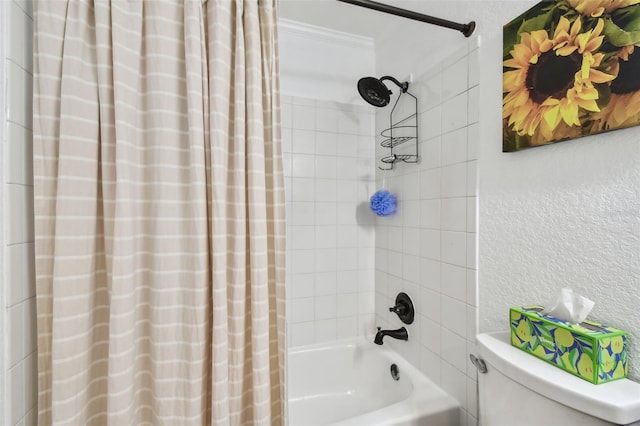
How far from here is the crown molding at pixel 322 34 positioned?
1.76 m

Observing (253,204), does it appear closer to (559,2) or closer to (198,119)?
(198,119)

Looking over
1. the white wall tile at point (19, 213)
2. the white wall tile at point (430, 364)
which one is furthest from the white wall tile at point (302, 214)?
the white wall tile at point (19, 213)

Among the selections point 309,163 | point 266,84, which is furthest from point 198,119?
point 309,163

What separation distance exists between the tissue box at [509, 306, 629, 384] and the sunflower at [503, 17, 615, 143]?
51 centimetres

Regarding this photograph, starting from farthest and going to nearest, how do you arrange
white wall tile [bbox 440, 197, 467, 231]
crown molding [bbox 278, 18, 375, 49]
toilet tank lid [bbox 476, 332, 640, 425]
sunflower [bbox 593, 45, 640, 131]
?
1. crown molding [bbox 278, 18, 375, 49]
2. white wall tile [bbox 440, 197, 467, 231]
3. sunflower [bbox 593, 45, 640, 131]
4. toilet tank lid [bbox 476, 332, 640, 425]

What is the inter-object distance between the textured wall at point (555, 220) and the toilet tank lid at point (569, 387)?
129 mm

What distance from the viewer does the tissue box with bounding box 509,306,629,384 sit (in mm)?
696

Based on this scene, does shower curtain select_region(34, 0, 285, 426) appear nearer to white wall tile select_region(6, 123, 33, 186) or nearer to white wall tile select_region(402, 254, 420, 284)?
white wall tile select_region(6, 123, 33, 186)

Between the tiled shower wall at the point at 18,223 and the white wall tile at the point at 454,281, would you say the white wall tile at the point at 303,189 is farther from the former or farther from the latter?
the tiled shower wall at the point at 18,223

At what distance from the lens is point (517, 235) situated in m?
1.03

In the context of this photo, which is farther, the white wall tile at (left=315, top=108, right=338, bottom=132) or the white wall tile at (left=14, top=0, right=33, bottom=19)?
the white wall tile at (left=315, top=108, right=338, bottom=132)

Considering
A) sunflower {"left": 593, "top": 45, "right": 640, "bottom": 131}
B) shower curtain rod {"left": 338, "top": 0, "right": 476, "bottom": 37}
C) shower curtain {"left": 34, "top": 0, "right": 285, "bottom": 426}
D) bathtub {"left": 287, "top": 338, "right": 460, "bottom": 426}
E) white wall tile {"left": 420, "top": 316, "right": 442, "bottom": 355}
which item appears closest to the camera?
sunflower {"left": 593, "top": 45, "right": 640, "bottom": 131}

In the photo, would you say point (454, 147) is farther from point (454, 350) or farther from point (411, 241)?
point (454, 350)

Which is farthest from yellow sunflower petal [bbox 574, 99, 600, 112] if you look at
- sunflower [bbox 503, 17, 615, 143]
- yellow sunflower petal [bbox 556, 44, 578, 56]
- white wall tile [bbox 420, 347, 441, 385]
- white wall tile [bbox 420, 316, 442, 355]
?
white wall tile [bbox 420, 347, 441, 385]
